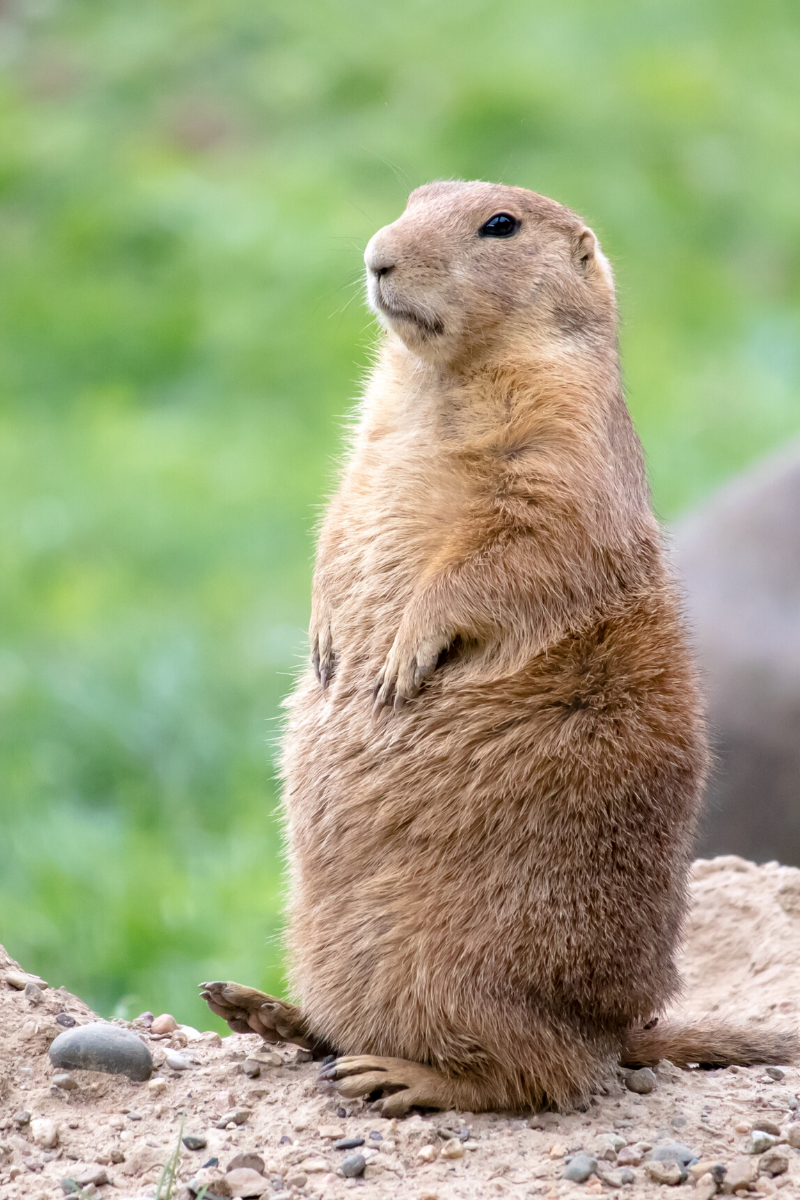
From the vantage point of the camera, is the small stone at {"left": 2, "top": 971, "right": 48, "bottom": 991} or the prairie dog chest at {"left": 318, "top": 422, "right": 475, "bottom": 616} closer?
the prairie dog chest at {"left": 318, "top": 422, "right": 475, "bottom": 616}

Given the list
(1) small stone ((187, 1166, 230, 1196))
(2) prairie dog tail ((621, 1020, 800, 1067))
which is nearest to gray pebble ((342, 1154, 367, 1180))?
(1) small stone ((187, 1166, 230, 1196))

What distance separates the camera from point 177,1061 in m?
3.66

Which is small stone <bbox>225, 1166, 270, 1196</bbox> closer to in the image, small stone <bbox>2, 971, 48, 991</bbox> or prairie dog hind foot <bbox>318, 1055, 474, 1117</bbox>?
prairie dog hind foot <bbox>318, 1055, 474, 1117</bbox>

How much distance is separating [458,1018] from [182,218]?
428 inches

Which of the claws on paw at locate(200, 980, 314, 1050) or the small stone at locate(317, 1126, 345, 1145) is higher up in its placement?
the claws on paw at locate(200, 980, 314, 1050)

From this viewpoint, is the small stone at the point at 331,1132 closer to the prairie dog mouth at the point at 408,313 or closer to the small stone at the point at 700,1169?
the small stone at the point at 700,1169

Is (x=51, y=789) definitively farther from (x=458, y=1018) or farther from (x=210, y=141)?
(x=210, y=141)

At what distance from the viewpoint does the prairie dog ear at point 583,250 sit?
3980 millimetres

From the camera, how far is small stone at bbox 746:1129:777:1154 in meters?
3.24

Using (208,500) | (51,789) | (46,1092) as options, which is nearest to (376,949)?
(46,1092)

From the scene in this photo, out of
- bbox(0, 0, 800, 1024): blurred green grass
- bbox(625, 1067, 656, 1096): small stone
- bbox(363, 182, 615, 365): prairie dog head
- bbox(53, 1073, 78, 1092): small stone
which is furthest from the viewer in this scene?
bbox(0, 0, 800, 1024): blurred green grass

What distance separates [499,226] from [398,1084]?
6.98ft

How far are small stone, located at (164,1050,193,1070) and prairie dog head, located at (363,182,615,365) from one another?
1826mm

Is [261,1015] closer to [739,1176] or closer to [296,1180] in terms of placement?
[296,1180]
